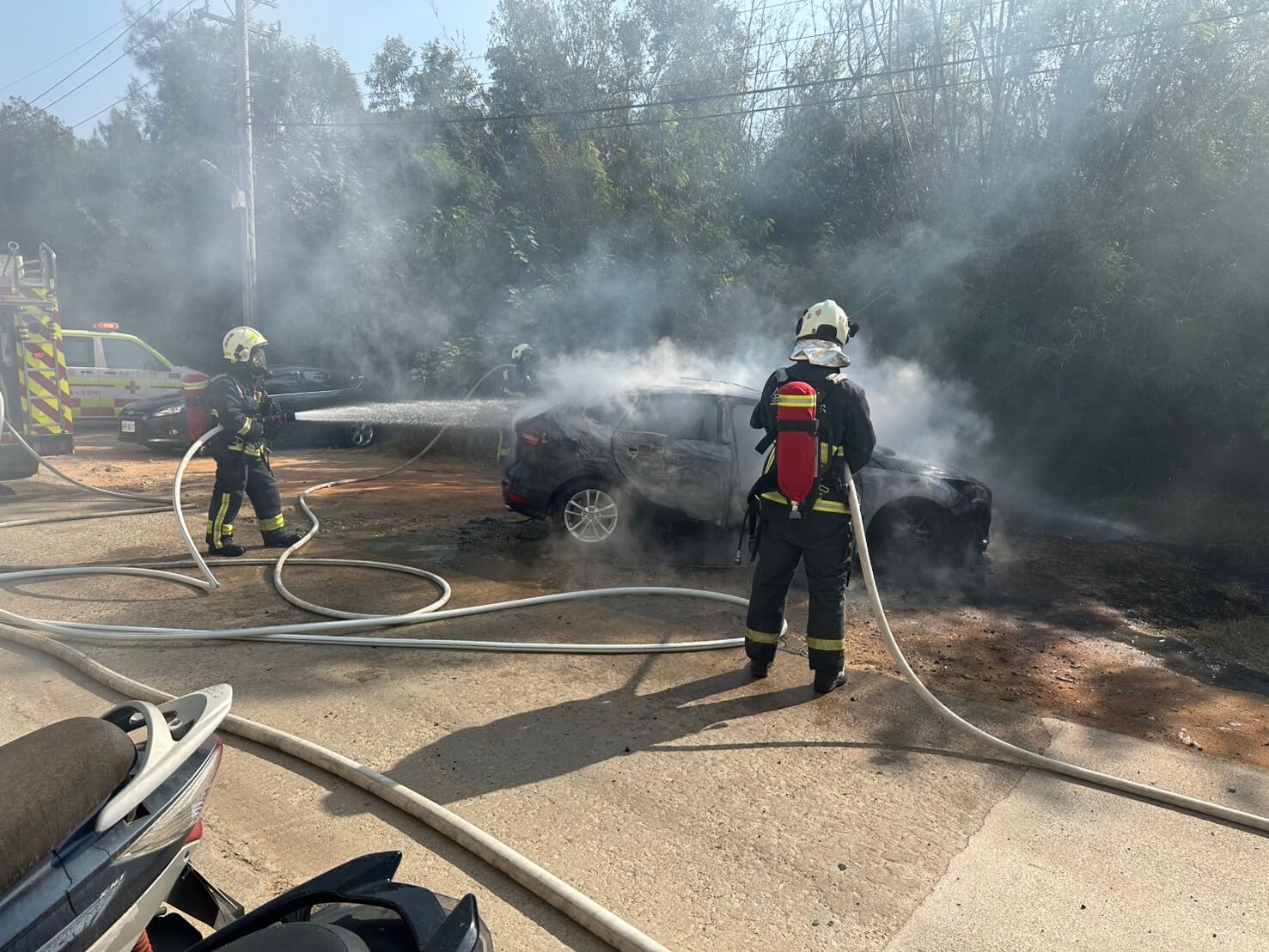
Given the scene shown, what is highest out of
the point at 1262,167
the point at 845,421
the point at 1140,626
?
the point at 1262,167

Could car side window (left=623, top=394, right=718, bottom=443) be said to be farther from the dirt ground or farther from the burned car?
the dirt ground

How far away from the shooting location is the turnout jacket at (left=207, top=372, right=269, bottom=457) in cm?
675

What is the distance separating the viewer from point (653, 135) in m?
16.7

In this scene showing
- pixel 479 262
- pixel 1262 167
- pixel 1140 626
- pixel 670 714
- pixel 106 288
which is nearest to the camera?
pixel 670 714

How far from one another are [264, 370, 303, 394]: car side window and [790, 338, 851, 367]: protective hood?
1190 cm

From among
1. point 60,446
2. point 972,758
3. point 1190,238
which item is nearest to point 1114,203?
point 1190,238

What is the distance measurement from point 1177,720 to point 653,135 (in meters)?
14.6

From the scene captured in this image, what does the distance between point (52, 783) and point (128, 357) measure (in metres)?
15.8

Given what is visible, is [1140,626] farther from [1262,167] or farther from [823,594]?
[1262,167]

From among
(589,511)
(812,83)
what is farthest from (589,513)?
(812,83)

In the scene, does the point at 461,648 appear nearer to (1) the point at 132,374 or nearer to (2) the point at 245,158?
(1) the point at 132,374

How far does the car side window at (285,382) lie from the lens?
1455cm

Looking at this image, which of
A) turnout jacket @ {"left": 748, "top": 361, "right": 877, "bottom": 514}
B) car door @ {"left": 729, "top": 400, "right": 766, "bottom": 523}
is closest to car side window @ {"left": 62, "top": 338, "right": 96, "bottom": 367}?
car door @ {"left": 729, "top": 400, "right": 766, "bottom": 523}

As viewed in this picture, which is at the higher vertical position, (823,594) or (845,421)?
(845,421)
